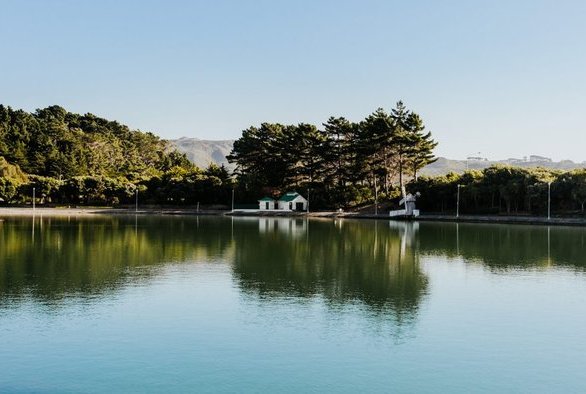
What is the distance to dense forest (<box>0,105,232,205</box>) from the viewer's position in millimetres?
86562

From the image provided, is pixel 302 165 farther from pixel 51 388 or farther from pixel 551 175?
pixel 51 388

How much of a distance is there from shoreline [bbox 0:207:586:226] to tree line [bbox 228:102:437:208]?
219 inches

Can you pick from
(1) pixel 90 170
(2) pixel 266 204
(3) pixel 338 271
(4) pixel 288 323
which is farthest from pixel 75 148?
(4) pixel 288 323

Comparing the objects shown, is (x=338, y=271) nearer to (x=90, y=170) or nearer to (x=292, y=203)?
(x=292, y=203)

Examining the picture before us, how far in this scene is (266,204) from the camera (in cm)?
8269

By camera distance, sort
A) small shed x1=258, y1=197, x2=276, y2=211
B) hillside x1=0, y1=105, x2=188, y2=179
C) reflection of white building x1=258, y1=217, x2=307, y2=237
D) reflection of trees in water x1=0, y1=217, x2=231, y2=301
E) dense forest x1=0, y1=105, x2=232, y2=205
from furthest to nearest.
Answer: hillside x1=0, y1=105, x2=188, y2=179
dense forest x1=0, y1=105, x2=232, y2=205
small shed x1=258, y1=197, x2=276, y2=211
reflection of white building x1=258, y1=217, x2=307, y2=237
reflection of trees in water x1=0, y1=217, x2=231, y2=301

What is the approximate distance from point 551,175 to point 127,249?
2115 inches

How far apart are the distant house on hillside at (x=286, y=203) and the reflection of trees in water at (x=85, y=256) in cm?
3769

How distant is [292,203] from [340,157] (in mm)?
8912

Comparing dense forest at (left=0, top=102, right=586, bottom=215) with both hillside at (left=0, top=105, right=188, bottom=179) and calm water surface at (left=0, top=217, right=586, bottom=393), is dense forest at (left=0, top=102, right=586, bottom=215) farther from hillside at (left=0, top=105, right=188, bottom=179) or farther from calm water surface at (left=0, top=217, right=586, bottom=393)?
calm water surface at (left=0, top=217, right=586, bottom=393)

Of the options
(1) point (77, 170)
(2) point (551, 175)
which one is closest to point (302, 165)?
(2) point (551, 175)

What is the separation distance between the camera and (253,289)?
1895cm

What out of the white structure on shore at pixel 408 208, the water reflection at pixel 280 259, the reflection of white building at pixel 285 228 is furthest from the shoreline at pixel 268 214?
the water reflection at pixel 280 259

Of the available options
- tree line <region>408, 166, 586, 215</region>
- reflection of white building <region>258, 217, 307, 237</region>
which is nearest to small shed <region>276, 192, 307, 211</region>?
tree line <region>408, 166, 586, 215</region>
